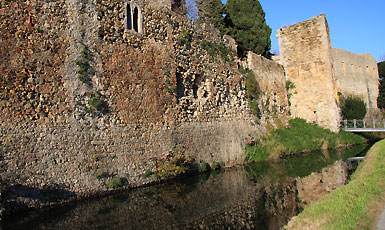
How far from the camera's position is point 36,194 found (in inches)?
293

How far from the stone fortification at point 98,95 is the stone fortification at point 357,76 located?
1803 centimetres

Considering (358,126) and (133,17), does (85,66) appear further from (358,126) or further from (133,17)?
(358,126)

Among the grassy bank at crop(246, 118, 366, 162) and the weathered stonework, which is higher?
the weathered stonework

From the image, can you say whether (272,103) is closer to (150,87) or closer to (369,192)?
(150,87)

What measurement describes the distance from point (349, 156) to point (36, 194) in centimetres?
1419

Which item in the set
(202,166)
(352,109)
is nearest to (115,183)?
(202,166)

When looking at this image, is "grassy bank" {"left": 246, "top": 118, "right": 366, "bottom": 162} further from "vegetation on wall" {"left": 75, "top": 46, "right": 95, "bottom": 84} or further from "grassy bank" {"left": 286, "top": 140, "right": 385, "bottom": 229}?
"vegetation on wall" {"left": 75, "top": 46, "right": 95, "bottom": 84}

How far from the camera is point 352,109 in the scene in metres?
24.4

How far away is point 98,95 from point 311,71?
16248 millimetres

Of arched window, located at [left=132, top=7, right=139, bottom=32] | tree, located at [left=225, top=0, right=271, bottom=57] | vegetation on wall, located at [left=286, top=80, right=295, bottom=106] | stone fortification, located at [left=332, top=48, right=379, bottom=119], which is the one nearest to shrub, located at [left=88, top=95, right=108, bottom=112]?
arched window, located at [left=132, top=7, right=139, bottom=32]

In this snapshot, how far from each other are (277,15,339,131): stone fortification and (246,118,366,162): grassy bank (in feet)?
2.88

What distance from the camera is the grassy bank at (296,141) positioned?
1541cm

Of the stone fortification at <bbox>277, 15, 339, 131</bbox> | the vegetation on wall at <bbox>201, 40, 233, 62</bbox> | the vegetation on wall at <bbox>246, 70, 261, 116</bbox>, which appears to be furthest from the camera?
the stone fortification at <bbox>277, 15, 339, 131</bbox>

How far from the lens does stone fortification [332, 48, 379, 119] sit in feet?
89.3
